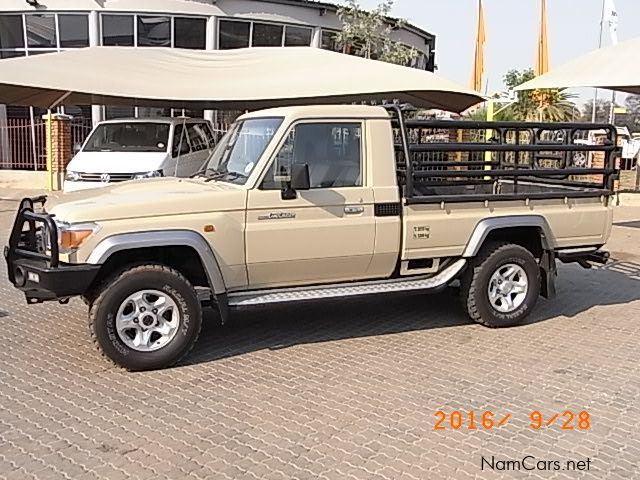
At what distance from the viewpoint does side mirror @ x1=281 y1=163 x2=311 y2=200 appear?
5293mm

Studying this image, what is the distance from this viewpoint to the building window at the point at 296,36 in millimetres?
23391

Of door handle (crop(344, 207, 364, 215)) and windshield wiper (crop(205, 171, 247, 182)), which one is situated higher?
windshield wiper (crop(205, 171, 247, 182))

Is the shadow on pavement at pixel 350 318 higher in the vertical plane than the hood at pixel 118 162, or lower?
lower

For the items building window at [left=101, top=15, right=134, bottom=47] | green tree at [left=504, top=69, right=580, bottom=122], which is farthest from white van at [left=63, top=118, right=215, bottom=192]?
green tree at [left=504, top=69, right=580, bottom=122]

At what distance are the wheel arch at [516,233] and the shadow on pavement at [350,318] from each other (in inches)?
29.5

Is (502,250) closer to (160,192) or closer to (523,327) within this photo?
(523,327)

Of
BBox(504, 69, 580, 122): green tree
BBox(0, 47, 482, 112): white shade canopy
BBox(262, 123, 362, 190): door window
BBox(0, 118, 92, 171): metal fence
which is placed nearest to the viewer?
BBox(262, 123, 362, 190): door window

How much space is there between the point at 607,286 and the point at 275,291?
4687mm

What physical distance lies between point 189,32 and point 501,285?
1808 centimetres

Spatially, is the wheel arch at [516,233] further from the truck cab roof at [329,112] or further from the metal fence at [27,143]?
the metal fence at [27,143]

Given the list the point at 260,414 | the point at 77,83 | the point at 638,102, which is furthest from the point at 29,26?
the point at 638,102

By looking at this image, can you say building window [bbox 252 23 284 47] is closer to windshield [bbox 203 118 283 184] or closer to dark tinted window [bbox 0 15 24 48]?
dark tinted window [bbox 0 15 24 48]

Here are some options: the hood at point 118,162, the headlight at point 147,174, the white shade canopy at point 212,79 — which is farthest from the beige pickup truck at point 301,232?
the hood at point 118,162

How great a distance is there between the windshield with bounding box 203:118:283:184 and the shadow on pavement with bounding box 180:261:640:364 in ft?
3.90
